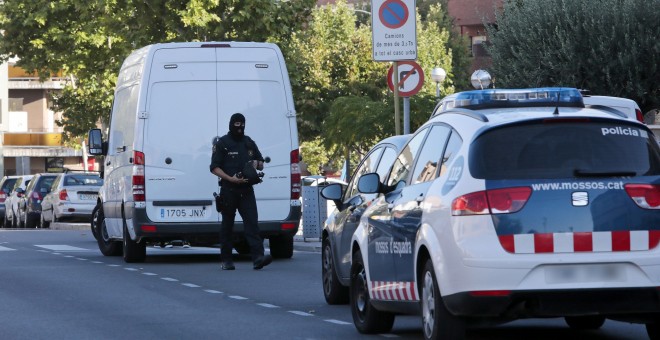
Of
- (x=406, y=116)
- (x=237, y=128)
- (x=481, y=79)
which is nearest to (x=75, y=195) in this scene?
(x=481, y=79)

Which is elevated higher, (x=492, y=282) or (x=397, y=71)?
(x=397, y=71)

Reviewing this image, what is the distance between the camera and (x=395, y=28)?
22.3m

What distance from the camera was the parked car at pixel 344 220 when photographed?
1304 centimetres

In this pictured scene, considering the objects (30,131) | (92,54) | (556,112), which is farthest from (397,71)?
(30,131)

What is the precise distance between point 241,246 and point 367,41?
143 ft

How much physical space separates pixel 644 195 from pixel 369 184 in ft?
7.68

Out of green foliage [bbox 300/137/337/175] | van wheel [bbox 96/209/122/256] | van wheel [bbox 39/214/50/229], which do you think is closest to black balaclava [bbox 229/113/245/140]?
van wheel [bbox 96/209/122/256]

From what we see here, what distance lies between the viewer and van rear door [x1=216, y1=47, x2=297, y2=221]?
2080 centimetres

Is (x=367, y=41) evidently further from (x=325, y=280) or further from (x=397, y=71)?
(x=325, y=280)

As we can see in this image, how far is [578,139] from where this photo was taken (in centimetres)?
956

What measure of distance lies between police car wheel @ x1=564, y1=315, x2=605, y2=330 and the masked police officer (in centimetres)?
769

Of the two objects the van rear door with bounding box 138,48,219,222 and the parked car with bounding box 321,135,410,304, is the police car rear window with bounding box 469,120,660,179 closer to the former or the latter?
the parked car with bounding box 321,135,410,304

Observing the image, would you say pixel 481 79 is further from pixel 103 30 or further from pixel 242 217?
pixel 103 30

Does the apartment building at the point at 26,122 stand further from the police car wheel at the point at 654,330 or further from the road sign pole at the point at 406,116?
the police car wheel at the point at 654,330
